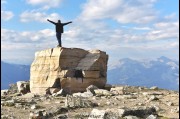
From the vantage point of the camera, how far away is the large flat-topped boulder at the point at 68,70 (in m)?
44.7

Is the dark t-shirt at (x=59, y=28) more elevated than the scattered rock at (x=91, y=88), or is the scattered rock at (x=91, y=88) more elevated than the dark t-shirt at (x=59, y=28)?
the dark t-shirt at (x=59, y=28)

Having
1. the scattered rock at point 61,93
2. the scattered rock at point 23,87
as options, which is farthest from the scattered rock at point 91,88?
the scattered rock at point 23,87

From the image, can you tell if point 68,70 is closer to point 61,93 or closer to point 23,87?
point 61,93

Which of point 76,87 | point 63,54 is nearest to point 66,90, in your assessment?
point 76,87

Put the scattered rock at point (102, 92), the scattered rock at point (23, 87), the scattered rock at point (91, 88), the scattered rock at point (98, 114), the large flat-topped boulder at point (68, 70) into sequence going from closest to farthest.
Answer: the scattered rock at point (98, 114), the scattered rock at point (102, 92), the scattered rock at point (91, 88), the large flat-topped boulder at point (68, 70), the scattered rock at point (23, 87)

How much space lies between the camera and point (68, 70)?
45.1 meters

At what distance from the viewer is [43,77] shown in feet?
Answer: 153

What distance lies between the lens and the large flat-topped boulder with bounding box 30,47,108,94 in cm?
4469

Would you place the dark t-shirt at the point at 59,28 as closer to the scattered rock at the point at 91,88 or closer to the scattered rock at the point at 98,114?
the scattered rock at the point at 91,88

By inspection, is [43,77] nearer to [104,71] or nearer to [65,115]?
[104,71]

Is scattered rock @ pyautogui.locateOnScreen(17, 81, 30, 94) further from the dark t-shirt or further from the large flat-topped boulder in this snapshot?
the dark t-shirt

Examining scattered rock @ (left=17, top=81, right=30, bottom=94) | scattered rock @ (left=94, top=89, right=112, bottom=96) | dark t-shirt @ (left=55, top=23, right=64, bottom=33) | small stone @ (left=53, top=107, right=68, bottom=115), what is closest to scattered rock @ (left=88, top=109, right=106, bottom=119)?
small stone @ (left=53, top=107, right=68, bottom=115)

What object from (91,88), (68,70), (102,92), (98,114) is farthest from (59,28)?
(98,114)

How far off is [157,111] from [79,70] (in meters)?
20.6
